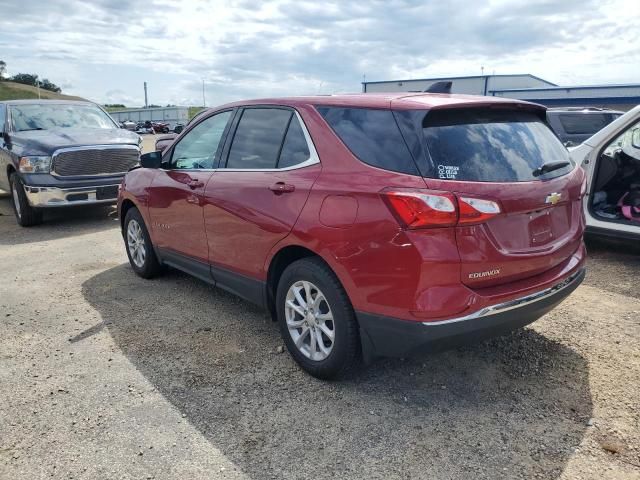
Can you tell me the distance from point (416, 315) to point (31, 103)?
31.0ft

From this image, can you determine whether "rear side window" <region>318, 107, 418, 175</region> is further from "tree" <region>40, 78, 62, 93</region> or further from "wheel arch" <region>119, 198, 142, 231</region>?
"tree" <region>40, 78, 62, 93</region>

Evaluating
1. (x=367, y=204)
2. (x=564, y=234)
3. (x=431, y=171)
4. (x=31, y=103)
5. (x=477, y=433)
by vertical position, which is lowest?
(x=477, y=433)

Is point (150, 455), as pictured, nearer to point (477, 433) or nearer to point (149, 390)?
point (149, 390)

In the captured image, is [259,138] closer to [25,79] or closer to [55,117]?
[55,117]

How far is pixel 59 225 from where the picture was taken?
8.80m

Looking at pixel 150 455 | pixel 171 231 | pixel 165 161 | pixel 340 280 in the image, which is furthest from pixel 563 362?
pixel 165 161

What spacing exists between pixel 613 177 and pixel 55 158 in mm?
7846

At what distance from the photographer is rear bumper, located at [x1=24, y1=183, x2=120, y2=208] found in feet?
26.9

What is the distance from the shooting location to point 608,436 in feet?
9.27

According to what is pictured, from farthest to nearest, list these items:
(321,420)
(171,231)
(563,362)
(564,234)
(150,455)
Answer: (171,231) < (563,362) < (564,234) < (321,420) < (150,455)

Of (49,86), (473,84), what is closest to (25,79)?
(49,86)

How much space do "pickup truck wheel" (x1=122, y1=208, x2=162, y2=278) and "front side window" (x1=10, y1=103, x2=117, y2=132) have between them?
4.68 m

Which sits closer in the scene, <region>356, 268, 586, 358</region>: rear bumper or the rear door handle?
<region>356, 268, 586, 358</region>: rear bumper

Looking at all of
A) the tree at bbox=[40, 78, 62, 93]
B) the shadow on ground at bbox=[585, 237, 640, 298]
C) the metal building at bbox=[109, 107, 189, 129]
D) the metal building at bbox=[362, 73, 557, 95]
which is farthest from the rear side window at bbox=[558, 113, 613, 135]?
the tree at bbox=[40, 78, 62, 93]
